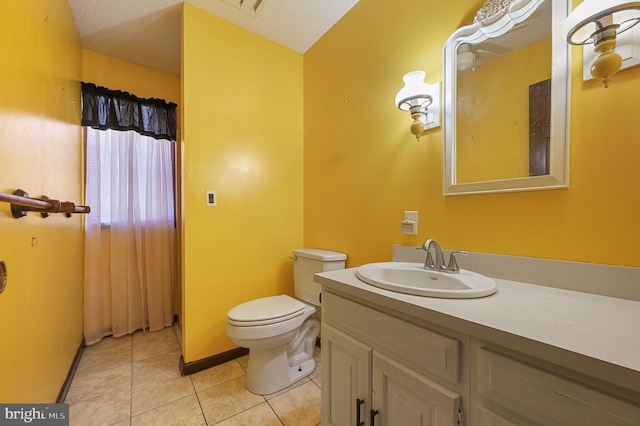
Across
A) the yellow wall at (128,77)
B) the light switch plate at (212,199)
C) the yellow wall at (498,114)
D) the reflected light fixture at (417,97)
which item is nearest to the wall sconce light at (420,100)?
the reflected light fixture at (417,97)

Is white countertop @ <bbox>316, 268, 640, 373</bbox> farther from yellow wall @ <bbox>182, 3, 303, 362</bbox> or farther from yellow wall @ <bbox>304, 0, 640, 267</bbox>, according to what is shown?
yellow wall @ <bbox>182, 3, 303, 362</bbox>

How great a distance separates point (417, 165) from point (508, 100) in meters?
0.44

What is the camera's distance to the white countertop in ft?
1.58

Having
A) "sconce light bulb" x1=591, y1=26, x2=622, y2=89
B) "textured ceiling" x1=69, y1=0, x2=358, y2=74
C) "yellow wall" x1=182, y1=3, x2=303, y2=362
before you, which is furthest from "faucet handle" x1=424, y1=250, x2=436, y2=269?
"textured ceiling" x1=69, y1=0, x2=358, y2=74

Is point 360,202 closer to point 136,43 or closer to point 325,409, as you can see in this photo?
point 325,409

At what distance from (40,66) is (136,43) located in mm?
1191

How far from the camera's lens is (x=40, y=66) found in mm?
1073

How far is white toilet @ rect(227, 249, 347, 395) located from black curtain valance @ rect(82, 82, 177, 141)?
1752mm

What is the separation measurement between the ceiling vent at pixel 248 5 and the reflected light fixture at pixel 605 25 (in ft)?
5.44

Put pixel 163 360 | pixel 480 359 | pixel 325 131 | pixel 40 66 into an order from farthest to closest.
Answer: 1. pixel 325 131
2. pixel 163 360
3. pixel 40 66
4. pixel 480 359

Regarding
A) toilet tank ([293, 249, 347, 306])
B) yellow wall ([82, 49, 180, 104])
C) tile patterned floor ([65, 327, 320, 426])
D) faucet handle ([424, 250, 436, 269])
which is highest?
yellow wall ([82, 49, 180, 104])

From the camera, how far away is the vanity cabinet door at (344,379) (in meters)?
0.87

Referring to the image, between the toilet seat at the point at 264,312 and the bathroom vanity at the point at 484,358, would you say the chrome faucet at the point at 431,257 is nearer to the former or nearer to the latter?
the bathroom vanity at the point at 484,358

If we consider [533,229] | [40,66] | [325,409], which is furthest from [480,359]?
[40,66]
